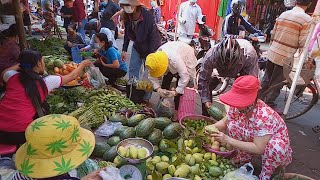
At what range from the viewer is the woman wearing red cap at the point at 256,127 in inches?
92.0

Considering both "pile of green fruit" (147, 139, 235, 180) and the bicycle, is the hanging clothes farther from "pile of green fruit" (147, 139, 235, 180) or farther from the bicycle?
"pile of green fruit" (147, 139, 235, 180)

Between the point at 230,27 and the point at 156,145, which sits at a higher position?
the point at 230,27

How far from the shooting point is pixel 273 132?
2486 mm

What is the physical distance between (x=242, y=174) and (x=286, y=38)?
2917mm

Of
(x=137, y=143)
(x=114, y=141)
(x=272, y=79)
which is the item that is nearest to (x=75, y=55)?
(x=114, y=141)

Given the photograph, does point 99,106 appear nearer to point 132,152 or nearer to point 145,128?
point 145,128

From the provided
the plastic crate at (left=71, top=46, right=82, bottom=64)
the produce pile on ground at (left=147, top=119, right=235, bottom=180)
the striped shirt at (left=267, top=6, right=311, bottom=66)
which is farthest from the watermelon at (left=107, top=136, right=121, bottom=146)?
the plastic crate at (left=71, top=46, right=82, bottom=64)

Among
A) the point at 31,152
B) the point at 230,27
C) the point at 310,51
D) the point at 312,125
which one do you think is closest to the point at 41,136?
the point at 31,152

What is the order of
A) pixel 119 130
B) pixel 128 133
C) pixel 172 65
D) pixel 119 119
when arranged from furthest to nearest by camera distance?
pixel 172 65, pixel 119 119, pixel 119 130, pixel 128 133

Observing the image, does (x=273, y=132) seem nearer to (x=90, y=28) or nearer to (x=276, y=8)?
(x=90, y=28)

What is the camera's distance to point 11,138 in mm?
2746

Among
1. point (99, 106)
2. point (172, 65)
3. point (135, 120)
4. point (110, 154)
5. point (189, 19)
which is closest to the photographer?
point (110, 154)

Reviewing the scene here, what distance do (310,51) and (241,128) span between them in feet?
6.48

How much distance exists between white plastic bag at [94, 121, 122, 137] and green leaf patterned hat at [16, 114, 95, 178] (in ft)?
5.56
